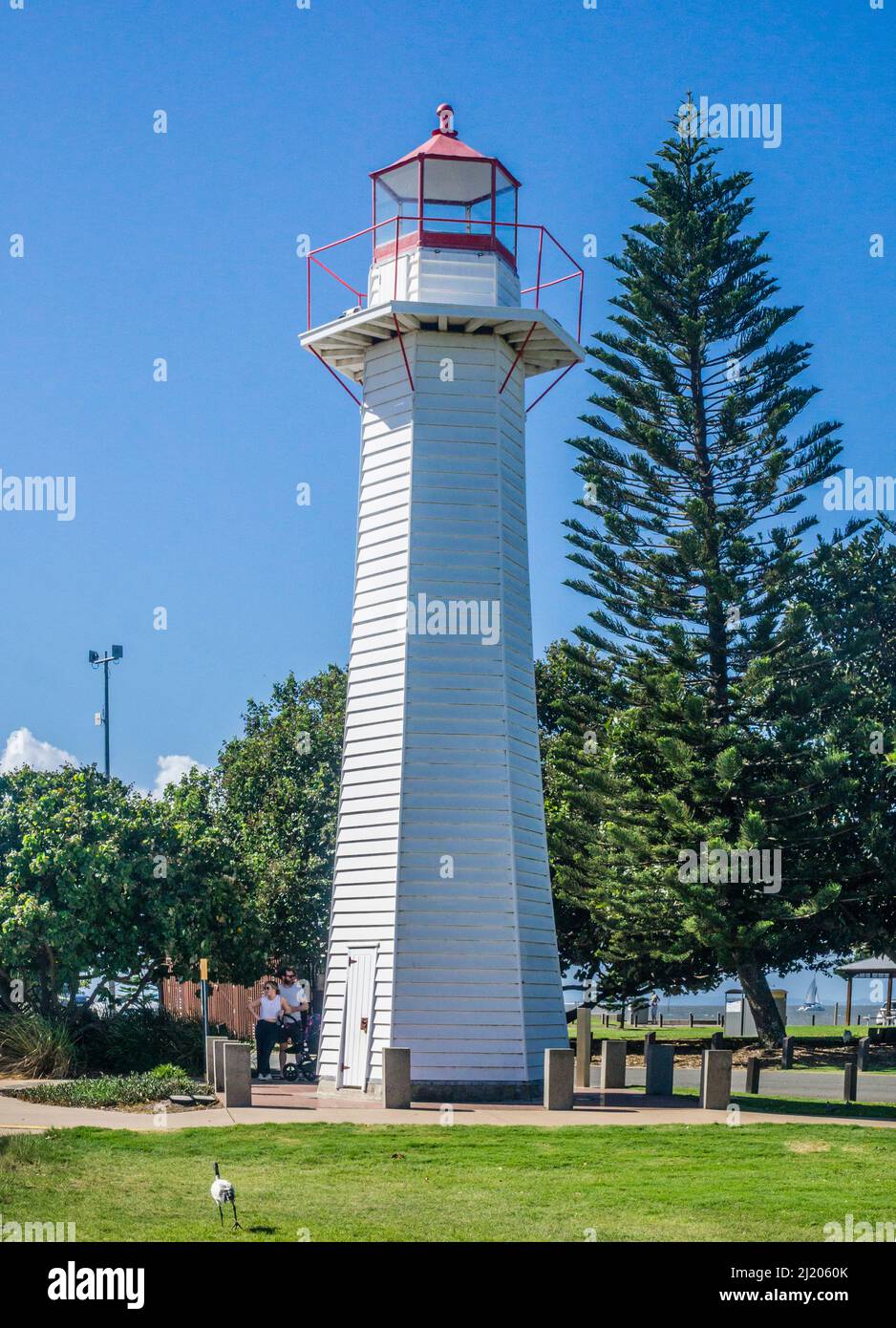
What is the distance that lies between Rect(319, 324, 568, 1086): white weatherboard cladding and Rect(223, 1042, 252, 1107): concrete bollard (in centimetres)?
182

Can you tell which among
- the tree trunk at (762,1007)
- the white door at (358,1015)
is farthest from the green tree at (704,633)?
the white door at (358,1015)

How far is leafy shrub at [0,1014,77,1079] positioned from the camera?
61.4 feet

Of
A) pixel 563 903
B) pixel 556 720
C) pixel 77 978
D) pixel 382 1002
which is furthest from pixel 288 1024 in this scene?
pixel 556 720

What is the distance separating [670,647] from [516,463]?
28.3ft

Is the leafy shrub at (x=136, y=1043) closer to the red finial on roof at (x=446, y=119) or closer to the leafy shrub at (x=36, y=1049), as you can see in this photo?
the leafy shrub at (x=36, y=1049)

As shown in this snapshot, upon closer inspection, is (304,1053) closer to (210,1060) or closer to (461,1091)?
(210,1060)

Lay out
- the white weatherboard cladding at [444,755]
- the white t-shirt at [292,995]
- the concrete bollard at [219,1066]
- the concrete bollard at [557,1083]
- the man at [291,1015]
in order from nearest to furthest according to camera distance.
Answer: the concrete bollard at [557,1083], the concrete bollard at [219,1066], the white weatherboard cladding at [444,755], the man at [291,1015], the white t-shirt at [292,995]

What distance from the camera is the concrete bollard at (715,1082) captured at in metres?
15.7

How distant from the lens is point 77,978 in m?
20.9

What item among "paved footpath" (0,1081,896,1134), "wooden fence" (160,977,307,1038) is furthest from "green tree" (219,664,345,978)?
"paved footpath" (0,1081,896,1134)

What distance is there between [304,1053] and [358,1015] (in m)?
4.54

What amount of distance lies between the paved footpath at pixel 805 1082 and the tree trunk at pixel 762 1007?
149cm

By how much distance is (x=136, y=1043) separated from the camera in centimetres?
1998
